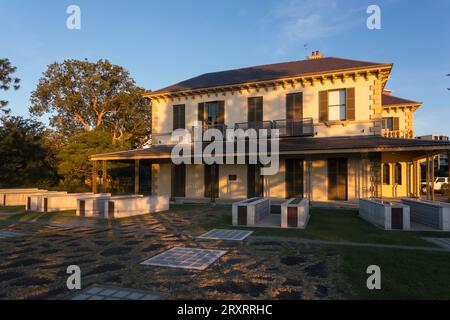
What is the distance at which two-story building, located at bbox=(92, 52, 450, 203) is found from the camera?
54.9ft

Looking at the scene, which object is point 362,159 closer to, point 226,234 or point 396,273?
point 226,234

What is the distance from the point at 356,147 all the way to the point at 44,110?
123ft

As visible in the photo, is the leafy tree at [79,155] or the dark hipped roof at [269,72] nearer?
the dark hipped roof at [269,72]

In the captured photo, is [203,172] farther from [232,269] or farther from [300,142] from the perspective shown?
[232,269]

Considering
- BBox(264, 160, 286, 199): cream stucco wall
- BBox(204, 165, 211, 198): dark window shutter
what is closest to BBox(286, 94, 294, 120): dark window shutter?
BBox(264, 160, 286, 199): cream stucco wall

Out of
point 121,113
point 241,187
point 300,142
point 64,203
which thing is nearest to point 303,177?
point 300,142

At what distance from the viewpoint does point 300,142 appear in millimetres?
16734

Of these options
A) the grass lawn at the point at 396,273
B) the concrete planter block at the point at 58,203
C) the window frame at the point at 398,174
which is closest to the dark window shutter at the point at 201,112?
the concrete planter block at the point at 58,203

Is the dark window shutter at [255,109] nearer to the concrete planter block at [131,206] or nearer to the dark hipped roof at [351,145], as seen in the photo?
the dark hipped roof at [351,145]

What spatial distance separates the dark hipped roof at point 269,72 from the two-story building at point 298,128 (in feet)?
0.26

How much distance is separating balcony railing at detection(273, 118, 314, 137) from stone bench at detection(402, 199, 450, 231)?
286 inches

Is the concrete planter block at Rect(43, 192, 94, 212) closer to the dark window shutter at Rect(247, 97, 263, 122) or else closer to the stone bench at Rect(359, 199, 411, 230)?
the dark window shutter at Rect(247, 97, 263, 122)

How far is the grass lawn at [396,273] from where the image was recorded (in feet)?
13.6

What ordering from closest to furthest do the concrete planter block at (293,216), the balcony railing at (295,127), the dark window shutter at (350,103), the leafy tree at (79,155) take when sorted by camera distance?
the concrete planter block at (293,216) < the dark window shutter at (350,103) < the balcony railing at (295,127) < the leafy tree at (79,155)
